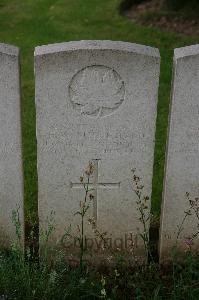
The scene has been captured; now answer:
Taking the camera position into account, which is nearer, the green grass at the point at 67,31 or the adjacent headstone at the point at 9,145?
the adjacent headstone at the point at 9,145

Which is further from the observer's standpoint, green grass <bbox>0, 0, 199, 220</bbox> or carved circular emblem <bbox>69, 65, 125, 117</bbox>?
green grass <bbox>0, 0, 199, 220</bbox>

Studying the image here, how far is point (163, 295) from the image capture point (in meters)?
4.27

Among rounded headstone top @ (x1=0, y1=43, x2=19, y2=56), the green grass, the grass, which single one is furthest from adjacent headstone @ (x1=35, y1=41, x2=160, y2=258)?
the green grass

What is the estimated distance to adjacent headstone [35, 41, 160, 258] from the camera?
3971 millimetres

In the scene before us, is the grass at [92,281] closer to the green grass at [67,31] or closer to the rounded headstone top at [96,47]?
the rounded headstone top at [96,47]

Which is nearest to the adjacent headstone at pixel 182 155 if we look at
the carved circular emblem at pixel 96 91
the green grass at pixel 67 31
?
the carved circular emblem at pixel 96 91

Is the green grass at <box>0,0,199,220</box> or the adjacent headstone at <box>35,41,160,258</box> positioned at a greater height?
→ the green grass at <box>0,0,199,220</box>

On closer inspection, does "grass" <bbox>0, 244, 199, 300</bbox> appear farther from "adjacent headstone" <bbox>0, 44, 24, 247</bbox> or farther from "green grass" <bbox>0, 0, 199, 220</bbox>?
"green grass" <bbox>0, 0, 199, 220</bbox>

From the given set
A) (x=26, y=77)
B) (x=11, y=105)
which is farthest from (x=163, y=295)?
(x=26, y=77)

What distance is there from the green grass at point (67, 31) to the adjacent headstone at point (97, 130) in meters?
1.92

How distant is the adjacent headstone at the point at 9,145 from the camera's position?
3998 millimetres

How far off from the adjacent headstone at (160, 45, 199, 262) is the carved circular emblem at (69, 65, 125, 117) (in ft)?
1.27

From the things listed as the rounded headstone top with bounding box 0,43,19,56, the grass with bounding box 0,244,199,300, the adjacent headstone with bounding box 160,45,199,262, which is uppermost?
the rounded headstone top with bounding box 0,43,19,56

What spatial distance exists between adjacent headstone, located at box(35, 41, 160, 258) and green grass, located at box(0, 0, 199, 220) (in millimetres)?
1919
